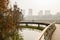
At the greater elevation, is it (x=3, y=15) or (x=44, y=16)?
(x=3, y=15)

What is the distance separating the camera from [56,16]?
31.5 meters

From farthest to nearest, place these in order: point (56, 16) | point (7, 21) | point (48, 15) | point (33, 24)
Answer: point (48, 15) → point (56, 16) → point (33, 24) → point (7, 21)

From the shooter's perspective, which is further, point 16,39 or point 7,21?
point 16,39

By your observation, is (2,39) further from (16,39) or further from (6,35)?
(16,39)

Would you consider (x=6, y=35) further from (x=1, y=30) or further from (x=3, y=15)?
(x=3, y=15)

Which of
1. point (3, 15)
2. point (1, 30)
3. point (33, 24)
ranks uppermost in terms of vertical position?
point (3, 15)

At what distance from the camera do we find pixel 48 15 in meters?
33.8

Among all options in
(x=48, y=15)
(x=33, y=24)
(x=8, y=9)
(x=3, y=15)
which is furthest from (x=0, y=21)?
(x=48, y=15)

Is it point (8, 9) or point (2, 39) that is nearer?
point (2, 39)

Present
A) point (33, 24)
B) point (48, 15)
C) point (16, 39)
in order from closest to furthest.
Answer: point (16, 39)
point (33, 24)
point (48, 15)

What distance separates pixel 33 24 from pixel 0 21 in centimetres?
1547

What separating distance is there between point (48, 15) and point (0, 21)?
78.4ft

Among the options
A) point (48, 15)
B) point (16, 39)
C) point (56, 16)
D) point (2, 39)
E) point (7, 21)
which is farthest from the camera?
point (48, 15)

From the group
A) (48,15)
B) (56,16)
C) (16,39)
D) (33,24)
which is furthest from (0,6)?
(48,15)
